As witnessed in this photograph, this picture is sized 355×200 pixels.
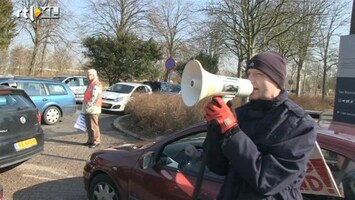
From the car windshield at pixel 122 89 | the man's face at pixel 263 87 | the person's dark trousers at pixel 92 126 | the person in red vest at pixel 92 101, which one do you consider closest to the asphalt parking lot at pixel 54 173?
the person's dark trousers at pixel 92 126

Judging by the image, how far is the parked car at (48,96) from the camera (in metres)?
12.8

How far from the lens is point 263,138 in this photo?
195 centimetres

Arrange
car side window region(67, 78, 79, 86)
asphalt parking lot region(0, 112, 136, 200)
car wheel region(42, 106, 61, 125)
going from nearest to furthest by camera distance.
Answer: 1. asphalt parking lot region(0, 112, 136, 200)
2. car wheel region(42, 106, 61, 125)
3. car side window region(67, 78, 79, 86)

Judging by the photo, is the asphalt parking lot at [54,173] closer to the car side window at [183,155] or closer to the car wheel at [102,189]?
the car wheel at [102,189]

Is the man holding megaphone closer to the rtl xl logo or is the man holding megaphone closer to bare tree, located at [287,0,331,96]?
bare tree, located at [287,0,331,96]

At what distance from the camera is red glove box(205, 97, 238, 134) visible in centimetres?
184

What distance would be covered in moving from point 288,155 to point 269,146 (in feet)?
0.31

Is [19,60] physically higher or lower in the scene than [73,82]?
higher

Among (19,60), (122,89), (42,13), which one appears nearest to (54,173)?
(122,89)

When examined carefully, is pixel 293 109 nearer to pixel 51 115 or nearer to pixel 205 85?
pixel 205 85

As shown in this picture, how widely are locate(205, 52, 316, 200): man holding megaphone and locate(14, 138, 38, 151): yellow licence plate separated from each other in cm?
507

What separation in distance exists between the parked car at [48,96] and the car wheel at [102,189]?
334 inches

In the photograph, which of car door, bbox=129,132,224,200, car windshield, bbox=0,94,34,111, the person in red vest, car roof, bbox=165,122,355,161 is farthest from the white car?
car roof, bbox=165,122,355,161

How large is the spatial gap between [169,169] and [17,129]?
3.62m
